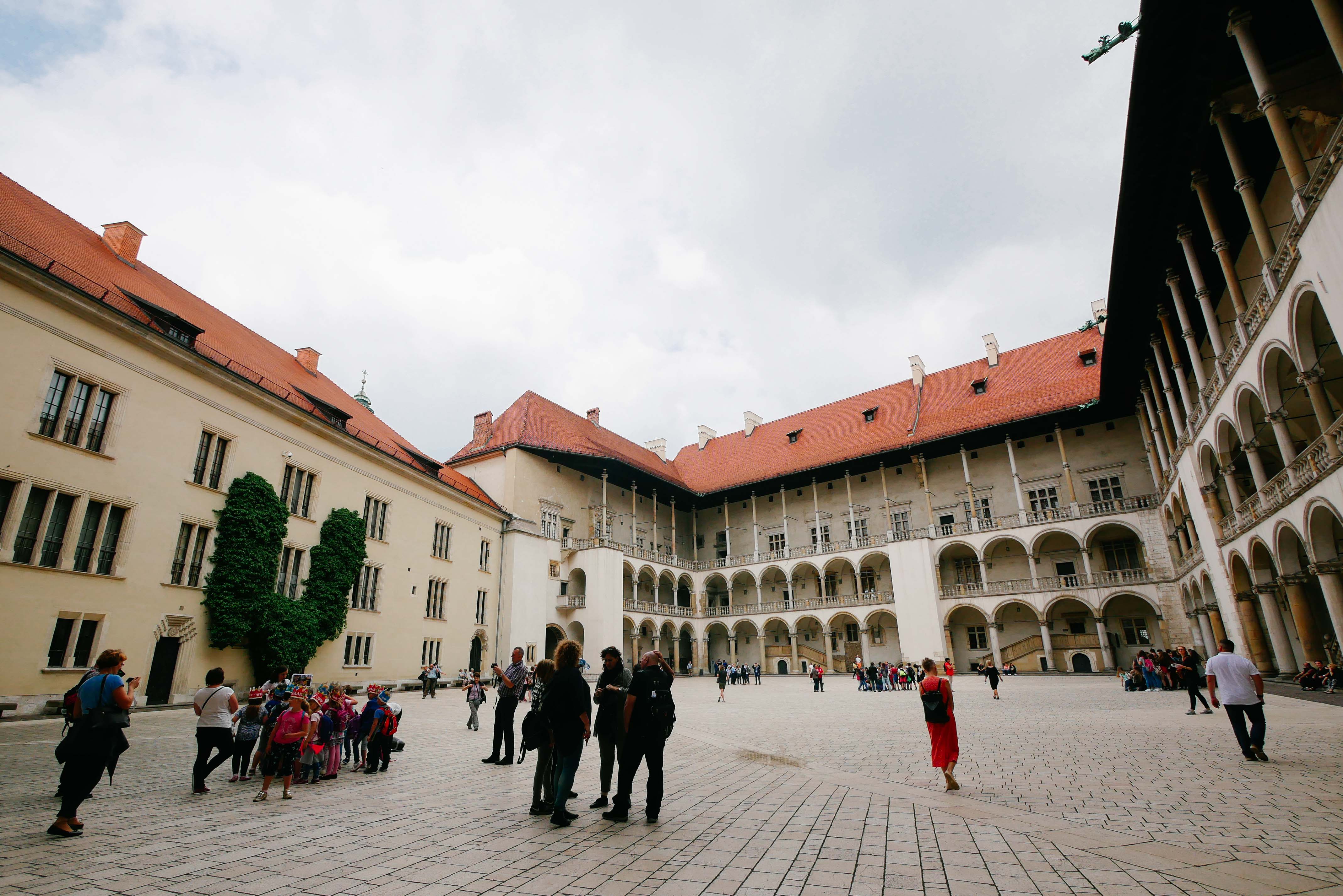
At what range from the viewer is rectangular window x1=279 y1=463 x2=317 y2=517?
21781 mm

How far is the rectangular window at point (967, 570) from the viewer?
117 ft

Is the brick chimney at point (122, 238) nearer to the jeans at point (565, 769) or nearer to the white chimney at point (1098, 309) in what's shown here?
the jeans at point (565, 769)

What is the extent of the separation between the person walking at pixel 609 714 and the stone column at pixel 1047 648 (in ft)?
106

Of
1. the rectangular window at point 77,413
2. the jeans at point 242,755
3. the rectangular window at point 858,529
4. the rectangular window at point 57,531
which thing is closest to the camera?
the jeans at point 242,755

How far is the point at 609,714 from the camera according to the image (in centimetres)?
596

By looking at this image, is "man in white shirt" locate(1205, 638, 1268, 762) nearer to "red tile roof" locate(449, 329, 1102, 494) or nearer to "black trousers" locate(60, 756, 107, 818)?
"black trousers" locate(60, 756, 107, 818)

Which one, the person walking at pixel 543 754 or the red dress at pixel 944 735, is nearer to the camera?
the person walking at pixel 543 754

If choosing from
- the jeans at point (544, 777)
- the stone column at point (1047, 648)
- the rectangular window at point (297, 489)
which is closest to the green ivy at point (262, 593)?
the rectangular window at point (297, 489)

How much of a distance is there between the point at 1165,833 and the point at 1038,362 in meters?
38.1

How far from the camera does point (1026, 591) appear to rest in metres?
32.5

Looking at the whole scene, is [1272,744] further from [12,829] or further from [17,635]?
[17,635]

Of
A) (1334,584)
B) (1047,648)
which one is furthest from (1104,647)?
(1334,584)

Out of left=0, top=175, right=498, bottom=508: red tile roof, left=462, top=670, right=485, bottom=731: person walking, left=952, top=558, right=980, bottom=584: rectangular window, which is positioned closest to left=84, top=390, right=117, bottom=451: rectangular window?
left=0, top=175, right=498, bottom=508: red tile roof

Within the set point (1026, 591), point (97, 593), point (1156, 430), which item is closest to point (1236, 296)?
point (1156, 430)
